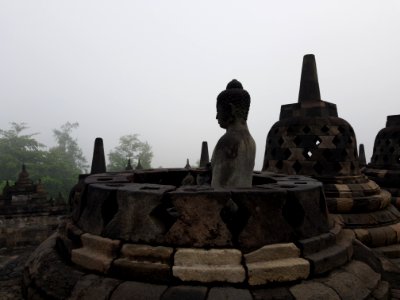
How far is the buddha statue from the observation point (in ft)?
9.83

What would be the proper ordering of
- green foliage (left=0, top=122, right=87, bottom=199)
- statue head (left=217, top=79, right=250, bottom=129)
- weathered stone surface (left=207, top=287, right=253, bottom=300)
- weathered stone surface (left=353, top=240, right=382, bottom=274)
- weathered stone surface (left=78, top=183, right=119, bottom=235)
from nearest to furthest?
weathered stone surface (left=207, top=287, right=253, bottom=300) < weathered stone surface (left=78, top=183, right=119, bottom=235) < weathered stone surface (left=353, top=240, right=382, bottom=274) < statue head (left=217, top=79, right=250, bottom=129) < green foliage (left=0, top=122, right=87, bottom=199)

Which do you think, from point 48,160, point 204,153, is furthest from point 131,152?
point 204,153

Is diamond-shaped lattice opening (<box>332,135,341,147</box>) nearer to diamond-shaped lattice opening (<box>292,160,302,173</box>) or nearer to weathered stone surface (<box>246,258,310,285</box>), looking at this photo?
diamond-shaped lattice opening (<box>292,160,302,173</box>)

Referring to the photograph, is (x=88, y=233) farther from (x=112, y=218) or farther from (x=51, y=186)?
(x=51, y=186)

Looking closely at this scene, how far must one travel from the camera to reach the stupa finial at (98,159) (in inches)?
396

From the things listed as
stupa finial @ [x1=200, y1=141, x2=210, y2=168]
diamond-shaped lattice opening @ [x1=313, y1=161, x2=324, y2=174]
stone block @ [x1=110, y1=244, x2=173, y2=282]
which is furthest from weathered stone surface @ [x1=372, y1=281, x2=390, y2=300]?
stupa finial @ [x1=200, y1=141, x2=210, y2=168]

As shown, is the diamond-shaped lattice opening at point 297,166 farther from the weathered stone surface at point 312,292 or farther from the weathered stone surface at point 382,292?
the weathered stone surface at point 312,292

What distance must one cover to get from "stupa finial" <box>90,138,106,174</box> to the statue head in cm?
776

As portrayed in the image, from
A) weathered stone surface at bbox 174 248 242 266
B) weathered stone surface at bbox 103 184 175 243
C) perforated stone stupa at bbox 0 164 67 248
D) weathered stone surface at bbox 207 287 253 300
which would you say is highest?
weathered stone surface at bbox 103 184 175 243

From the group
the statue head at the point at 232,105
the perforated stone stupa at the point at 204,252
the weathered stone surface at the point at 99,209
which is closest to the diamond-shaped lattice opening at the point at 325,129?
the statue head at the point at 232,105

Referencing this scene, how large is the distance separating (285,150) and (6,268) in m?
5.42

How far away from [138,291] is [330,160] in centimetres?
527

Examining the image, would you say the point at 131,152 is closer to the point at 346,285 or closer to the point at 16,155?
the point at 16,155

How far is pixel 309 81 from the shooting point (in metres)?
7.11
